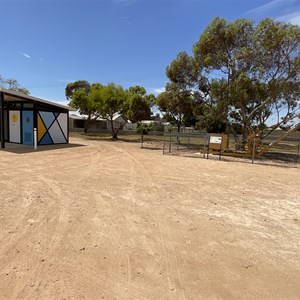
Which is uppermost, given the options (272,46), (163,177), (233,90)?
(272,46)

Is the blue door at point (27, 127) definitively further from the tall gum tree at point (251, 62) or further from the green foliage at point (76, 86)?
the green foliage at point (76, 86)

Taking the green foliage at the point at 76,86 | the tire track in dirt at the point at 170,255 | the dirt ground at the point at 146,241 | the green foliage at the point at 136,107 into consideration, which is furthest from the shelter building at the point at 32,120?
the green foliage at the point at 76,86

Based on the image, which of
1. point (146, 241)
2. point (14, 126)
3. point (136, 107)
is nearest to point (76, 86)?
point (136, 107)

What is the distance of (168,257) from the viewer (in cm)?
323

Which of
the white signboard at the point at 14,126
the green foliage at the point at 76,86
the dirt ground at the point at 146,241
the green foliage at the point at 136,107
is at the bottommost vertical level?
the dirt ground at the point at 146,241

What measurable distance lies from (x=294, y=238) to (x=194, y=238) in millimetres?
1552

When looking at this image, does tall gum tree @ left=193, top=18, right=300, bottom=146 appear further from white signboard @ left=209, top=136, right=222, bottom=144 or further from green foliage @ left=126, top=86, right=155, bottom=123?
green foliage @ left=126, top=86, right=155, bottom=123

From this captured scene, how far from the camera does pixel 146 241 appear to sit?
12.0 feet

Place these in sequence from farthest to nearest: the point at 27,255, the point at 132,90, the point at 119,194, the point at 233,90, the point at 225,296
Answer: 1. the point at 132,90
2. the point at 233,90
3. the point at 119,194
4. the point at 27,255
5. the point at 225,296

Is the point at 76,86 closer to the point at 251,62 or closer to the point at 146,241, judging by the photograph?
the point at 251,62

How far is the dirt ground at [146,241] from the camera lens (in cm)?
264

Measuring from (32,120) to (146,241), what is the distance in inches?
628

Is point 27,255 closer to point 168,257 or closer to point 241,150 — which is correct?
point 168,257

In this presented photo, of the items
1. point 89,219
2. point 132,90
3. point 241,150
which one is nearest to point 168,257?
point 89,219
